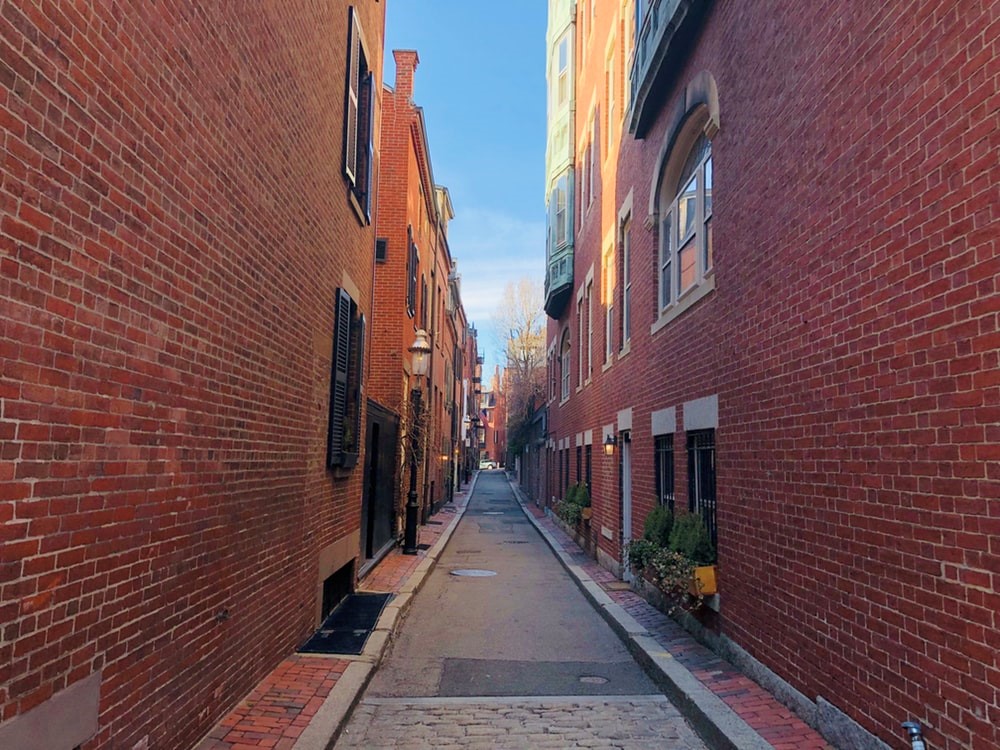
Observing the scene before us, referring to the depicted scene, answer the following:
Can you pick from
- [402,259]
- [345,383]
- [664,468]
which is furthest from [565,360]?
[345,383]

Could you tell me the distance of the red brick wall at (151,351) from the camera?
9.23ft

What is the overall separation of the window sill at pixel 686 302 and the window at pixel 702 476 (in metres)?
1.37

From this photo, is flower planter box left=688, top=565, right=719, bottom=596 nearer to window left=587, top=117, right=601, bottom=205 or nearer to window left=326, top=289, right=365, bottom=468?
window left=326, top=289, right=365, bottom=468

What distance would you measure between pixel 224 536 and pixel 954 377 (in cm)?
424

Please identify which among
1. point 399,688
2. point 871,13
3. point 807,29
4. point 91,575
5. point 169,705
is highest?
point 807,29

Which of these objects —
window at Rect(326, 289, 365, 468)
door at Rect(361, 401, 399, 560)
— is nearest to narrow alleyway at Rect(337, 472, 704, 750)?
door at Rect(361, 401, 399, 560)

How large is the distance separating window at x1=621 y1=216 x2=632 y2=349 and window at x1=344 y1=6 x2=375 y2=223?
4.60 m

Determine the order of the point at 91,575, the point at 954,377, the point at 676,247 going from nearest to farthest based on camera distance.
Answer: the point at 91,575, the point at 954,377, the point at 676,247

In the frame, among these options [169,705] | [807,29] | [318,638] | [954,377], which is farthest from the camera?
[318,638]

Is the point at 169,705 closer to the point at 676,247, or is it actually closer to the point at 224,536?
the point at 224,536

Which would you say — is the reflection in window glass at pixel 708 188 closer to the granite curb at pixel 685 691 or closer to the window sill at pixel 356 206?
the window sill at pixel 356 206

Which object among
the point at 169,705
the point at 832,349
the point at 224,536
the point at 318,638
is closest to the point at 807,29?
the point at 832,349

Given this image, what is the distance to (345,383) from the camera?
347 inches

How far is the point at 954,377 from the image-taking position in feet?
11.6
